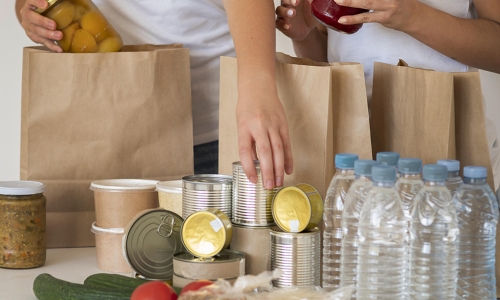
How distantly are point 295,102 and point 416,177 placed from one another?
0.30m

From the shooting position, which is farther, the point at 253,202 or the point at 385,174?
the point at 253,202

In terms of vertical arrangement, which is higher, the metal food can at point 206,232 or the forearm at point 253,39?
the forearm at point 253,39

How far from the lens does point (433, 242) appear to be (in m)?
0.88

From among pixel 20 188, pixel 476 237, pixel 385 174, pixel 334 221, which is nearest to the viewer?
pixel 385 174

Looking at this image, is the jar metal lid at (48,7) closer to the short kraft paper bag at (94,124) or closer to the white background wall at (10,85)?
the short kraft paper bag at (94,124)

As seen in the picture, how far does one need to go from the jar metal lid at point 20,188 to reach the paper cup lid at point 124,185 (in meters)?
0.10

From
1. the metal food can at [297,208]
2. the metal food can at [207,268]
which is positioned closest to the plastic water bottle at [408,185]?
the metal food can at [297,208]

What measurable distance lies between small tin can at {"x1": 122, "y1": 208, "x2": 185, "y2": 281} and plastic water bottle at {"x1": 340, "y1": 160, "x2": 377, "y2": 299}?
0.98 feet

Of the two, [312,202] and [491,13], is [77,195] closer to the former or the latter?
[312,202]

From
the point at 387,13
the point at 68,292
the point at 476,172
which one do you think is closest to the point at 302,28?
the point at 387,13

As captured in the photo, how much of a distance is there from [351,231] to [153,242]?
1.12 ft

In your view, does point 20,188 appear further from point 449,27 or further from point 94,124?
point 449,27

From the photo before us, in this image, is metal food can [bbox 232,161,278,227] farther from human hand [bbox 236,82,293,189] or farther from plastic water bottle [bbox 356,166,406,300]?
plastic water bottle [bbox 356,166,406,300]

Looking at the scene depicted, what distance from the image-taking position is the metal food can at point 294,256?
98 cm
